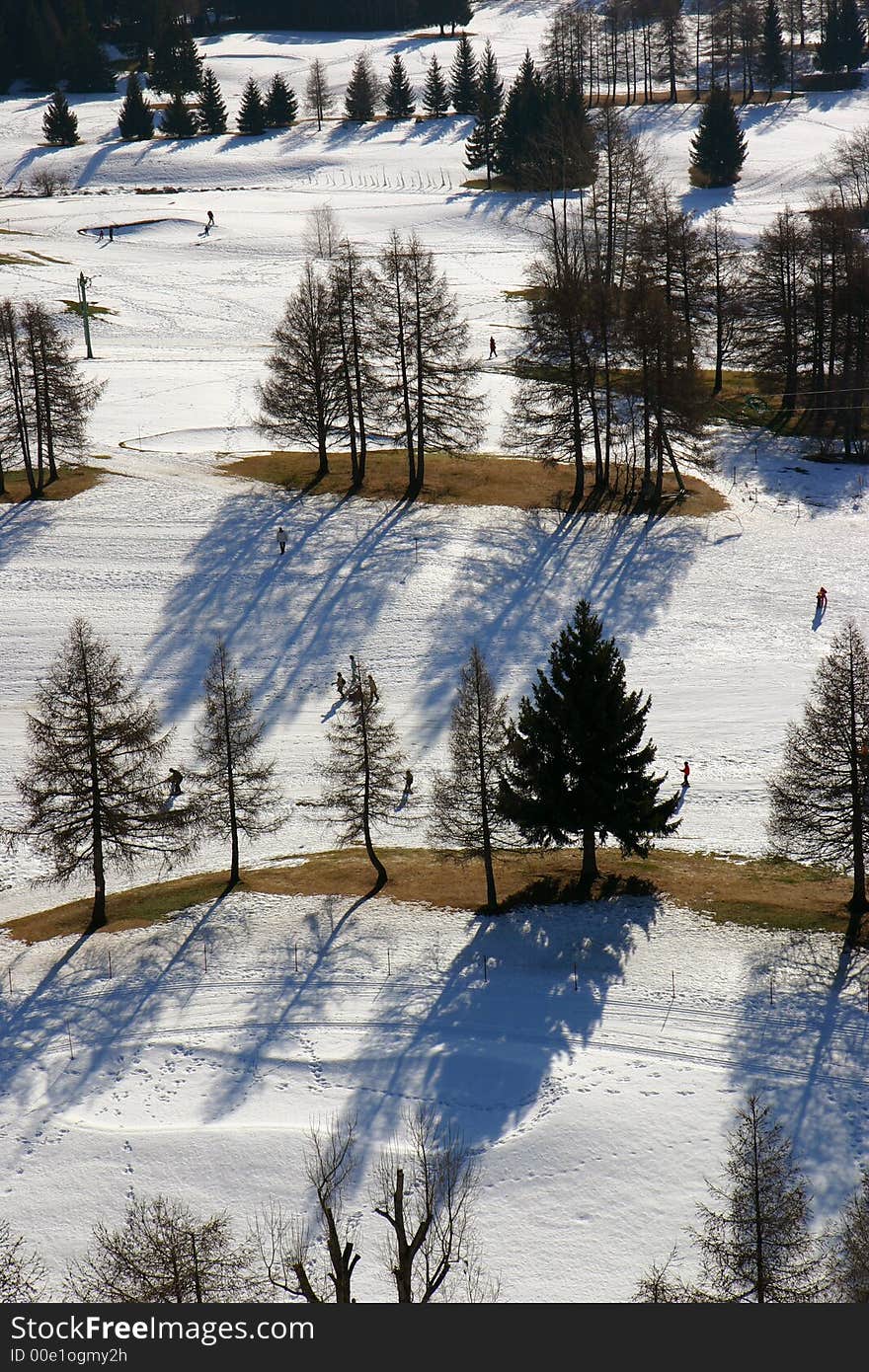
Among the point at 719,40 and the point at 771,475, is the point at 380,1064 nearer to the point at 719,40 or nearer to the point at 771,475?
the point at 771,475

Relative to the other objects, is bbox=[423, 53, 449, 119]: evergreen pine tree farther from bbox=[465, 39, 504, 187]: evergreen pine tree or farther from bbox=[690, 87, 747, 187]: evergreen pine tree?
bbox=[690, 87, 747, 187]: evergreen pine tree

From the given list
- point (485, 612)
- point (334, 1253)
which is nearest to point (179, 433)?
point (485, 612)

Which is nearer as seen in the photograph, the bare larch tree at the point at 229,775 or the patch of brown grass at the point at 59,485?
the bare larch tree at the point at 229,775

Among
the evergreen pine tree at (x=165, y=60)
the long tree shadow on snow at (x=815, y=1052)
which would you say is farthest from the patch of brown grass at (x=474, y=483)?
the evergreen pine tree at (x=165, y=60)

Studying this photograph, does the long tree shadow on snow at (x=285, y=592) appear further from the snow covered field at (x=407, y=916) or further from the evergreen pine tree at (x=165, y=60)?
A: the evergreen pine tree at (x=165, y=60)

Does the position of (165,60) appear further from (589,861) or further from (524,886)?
(589,861)

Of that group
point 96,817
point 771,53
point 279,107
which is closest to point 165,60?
point 279,107

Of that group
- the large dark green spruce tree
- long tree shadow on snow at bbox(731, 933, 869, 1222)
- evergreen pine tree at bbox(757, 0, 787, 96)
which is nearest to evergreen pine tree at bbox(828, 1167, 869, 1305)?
long tree shadow on snow at bbox(731, 933, 869, 1222)
